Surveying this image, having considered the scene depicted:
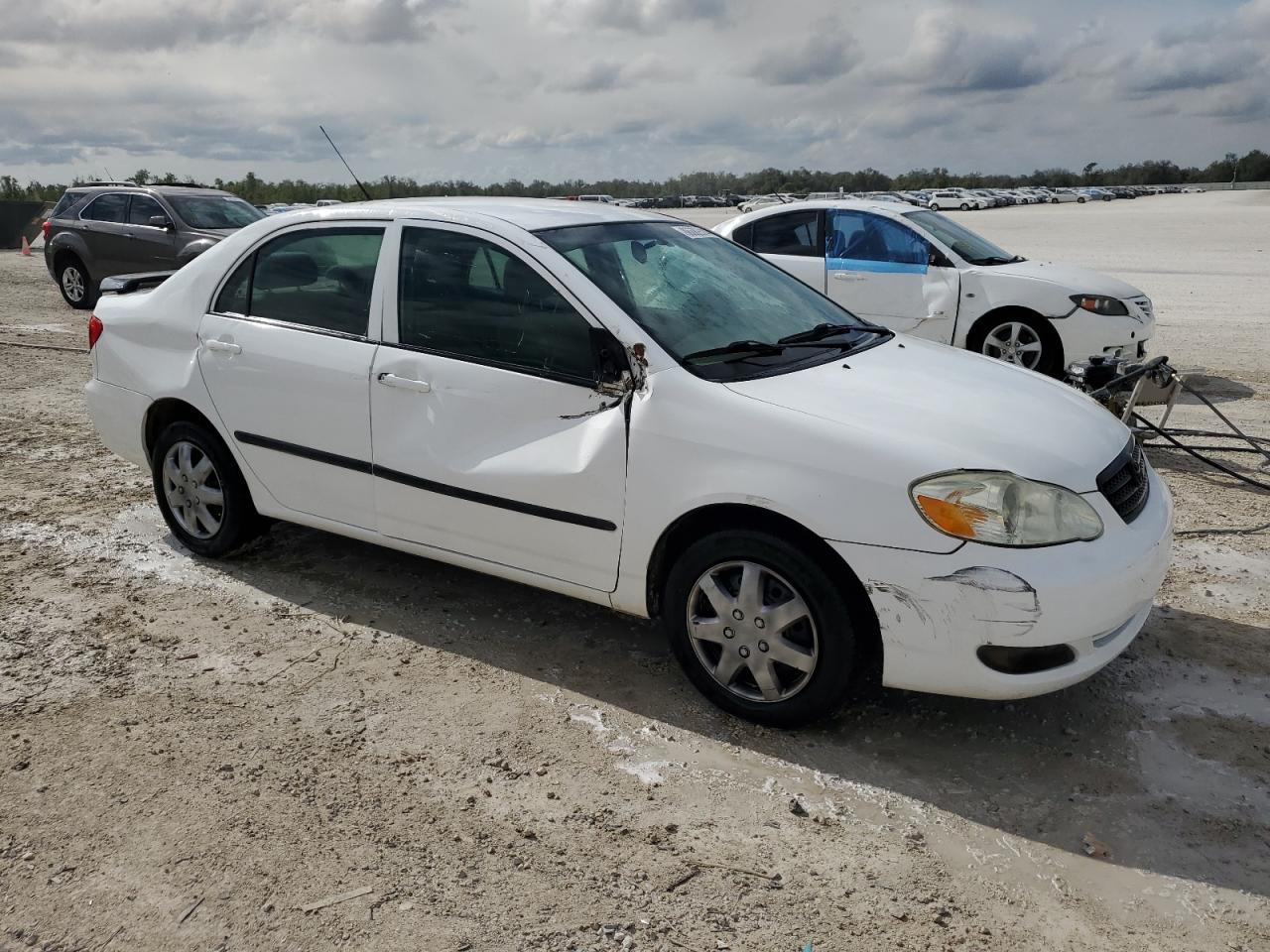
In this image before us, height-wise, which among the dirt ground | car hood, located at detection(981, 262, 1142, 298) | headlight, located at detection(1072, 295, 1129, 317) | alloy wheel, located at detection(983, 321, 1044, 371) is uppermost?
car hood, located at detection(981, 262, 1142, 298)

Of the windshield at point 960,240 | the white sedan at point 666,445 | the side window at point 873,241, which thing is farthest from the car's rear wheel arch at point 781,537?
the windshield at point 960,240

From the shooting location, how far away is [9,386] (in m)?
9.21

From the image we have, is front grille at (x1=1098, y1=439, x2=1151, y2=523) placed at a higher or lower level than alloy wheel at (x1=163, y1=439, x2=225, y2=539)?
higher

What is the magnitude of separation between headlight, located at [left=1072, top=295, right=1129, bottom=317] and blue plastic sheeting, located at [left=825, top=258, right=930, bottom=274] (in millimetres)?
1255

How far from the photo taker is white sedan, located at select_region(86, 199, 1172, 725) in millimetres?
3188

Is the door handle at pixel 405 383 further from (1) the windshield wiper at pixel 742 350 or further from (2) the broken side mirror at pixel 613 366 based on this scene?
(1) the windshield wiper at pixel 742 350

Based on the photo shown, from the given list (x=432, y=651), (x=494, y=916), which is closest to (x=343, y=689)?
(x=432, y=651)

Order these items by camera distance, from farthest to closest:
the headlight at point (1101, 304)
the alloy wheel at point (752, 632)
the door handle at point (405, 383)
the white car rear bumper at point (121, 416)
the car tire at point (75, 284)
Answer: the car tire at point (75, 284) → the headlight at point (1101, 304) → the white car rear bumper at point (121, 416) → the door handle at point (405, 383) → the alloy wheel at point (752, 632)

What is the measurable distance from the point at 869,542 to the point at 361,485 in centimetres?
213

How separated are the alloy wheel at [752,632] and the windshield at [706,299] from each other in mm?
699

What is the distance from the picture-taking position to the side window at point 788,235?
31.0 feet

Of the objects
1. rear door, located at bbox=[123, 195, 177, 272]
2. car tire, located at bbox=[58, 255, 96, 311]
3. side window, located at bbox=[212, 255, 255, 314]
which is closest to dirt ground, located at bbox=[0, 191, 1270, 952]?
side window, located at bbox=[212, 255, 255, 314]

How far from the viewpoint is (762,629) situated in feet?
11.3

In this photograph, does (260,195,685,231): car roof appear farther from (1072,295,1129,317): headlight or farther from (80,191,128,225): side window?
(80,191,128,225): side window
